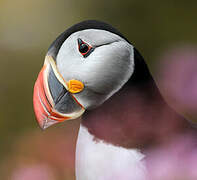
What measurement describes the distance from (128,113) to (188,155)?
0.44ft

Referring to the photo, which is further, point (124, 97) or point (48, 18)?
point (48, 18)

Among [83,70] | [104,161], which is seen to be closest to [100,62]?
[83,70]

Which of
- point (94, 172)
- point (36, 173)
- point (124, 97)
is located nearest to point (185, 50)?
point (124, 97)

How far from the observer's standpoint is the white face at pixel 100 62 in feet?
1.72

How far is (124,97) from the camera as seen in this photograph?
525mm

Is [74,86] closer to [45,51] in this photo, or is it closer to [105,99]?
[105,99]

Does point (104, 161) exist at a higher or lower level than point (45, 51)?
lower

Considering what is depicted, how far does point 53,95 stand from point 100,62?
11 cm

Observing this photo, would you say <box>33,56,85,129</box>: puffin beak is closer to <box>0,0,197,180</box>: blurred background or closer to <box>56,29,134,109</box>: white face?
<box>56,29,134,109</box>: white face

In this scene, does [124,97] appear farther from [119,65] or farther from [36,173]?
[36,173]

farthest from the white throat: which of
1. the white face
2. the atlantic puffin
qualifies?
the white face

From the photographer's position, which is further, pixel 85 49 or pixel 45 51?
pixel 45 51

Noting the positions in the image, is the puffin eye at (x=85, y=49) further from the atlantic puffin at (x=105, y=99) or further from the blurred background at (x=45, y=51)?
the blurred background at (x=45, y=51)

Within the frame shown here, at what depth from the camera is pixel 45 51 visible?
2.31 feet
